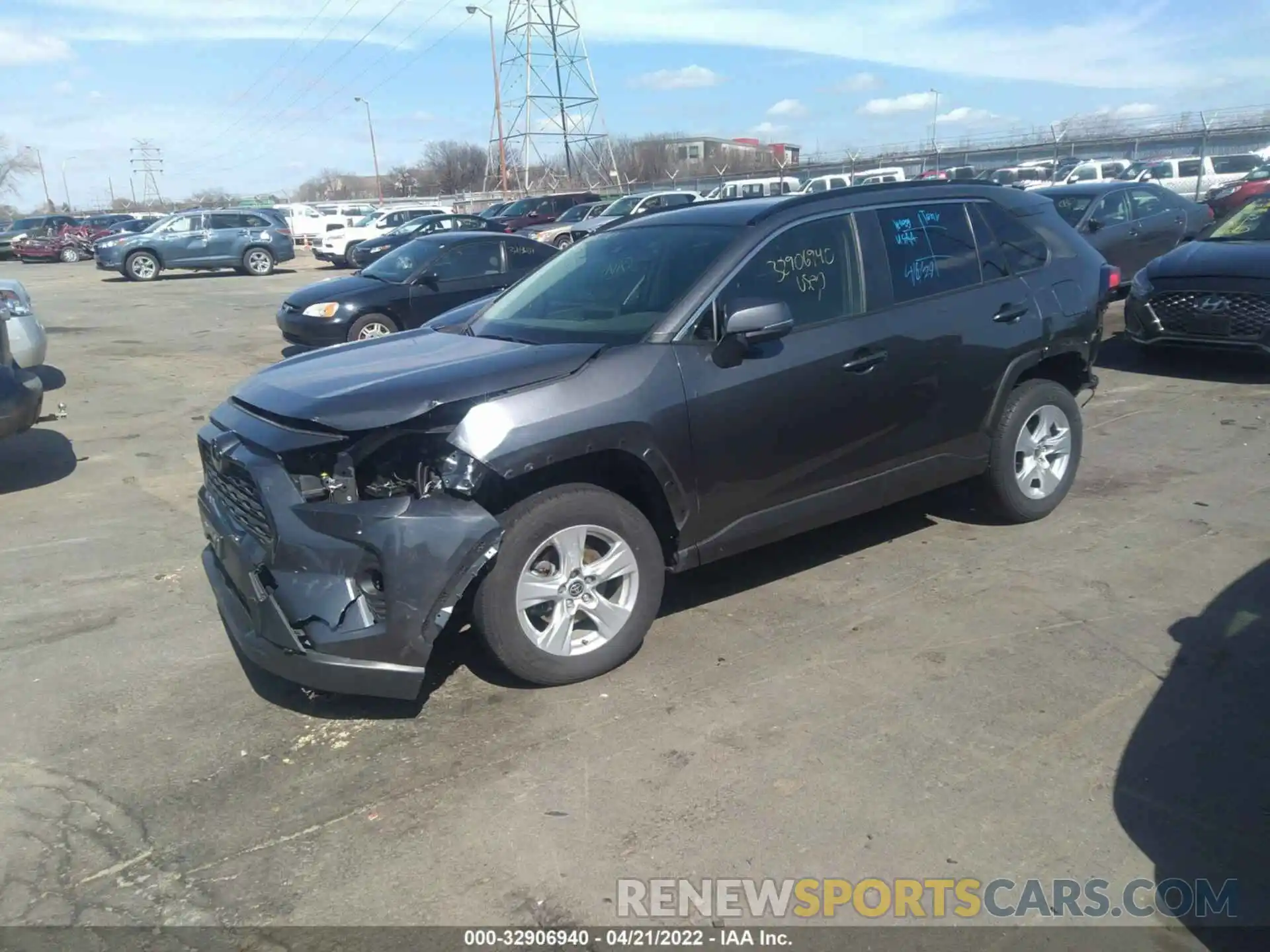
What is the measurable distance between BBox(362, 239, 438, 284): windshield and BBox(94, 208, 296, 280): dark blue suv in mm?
16512

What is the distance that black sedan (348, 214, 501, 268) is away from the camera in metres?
24.1

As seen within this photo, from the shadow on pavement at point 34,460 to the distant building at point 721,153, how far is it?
222 ft

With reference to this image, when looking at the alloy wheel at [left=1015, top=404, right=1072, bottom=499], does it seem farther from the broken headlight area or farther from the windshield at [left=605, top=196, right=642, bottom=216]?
the windshield at [left=605, top=196, right=642, bottom=216]

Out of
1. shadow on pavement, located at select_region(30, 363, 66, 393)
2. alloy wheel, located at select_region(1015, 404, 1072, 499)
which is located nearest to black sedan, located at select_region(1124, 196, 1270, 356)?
alloy wheel, located at select_region(1015, 404, 1072, 499)

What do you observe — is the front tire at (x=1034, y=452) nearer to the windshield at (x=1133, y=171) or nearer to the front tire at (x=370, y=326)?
the front tire at (x=370, y=326)

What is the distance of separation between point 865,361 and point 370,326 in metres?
8.15

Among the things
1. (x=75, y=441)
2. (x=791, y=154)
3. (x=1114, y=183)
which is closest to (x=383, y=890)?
(x=75, y=441)

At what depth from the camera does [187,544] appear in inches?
239

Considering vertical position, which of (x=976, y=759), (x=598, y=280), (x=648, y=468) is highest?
(x=598, y=280)

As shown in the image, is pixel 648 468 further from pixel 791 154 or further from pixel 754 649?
pixel 791 154

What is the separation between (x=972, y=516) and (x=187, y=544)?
15.2 ft

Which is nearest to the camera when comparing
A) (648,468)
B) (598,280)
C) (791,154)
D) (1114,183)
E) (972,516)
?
(648,468)

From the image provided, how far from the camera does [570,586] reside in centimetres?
403

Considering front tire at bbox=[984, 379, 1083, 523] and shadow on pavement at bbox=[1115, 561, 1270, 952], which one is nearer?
shadow on pavement at bbox=[1115, 561, 1270, 952]
